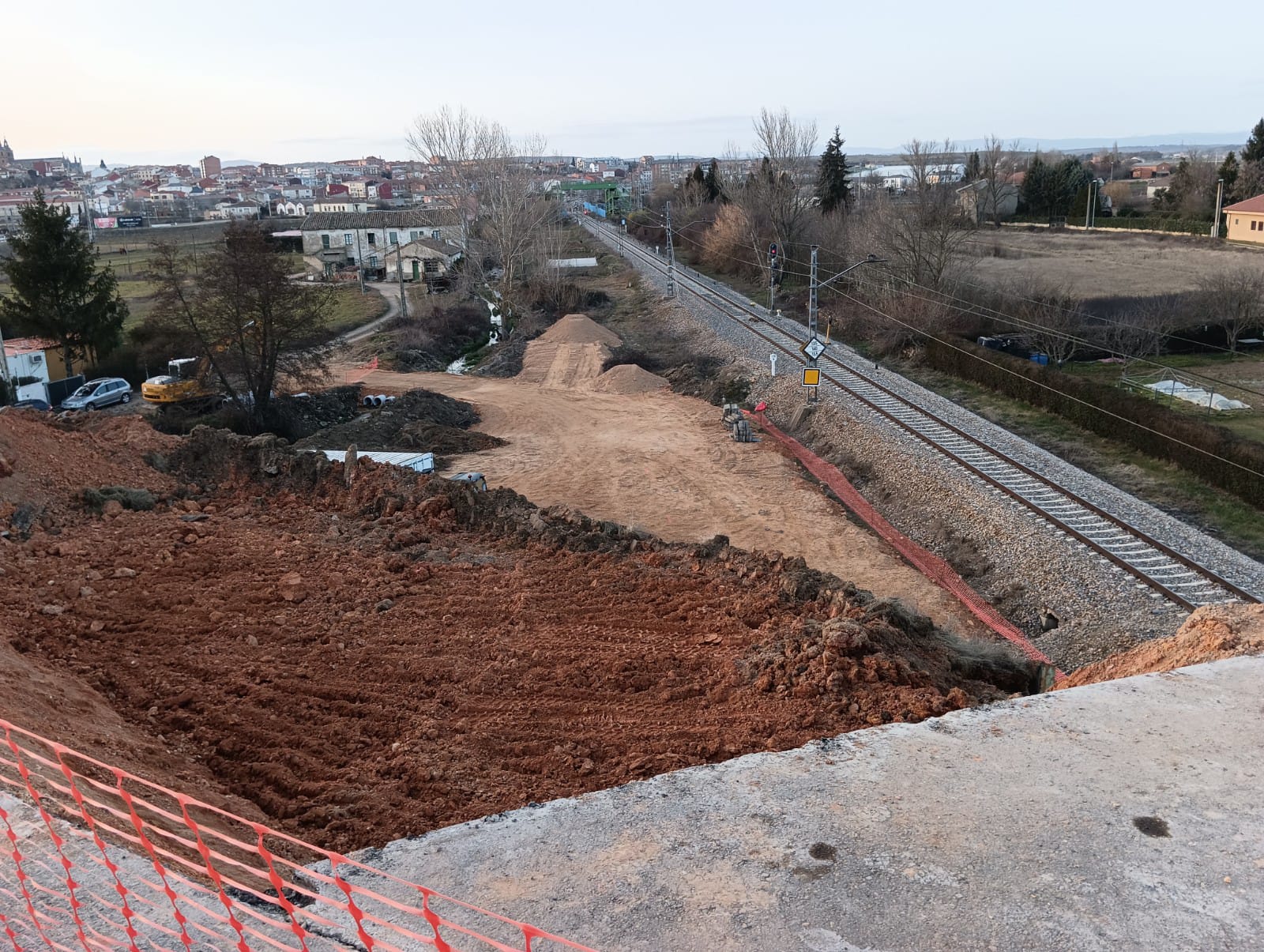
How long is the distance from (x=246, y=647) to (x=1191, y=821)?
10136mm

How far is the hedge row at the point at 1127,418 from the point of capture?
69.8ft

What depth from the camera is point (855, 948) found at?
5.62m

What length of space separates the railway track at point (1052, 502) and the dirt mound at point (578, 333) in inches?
357

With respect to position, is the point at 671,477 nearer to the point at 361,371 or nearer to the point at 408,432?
the point at 408,432

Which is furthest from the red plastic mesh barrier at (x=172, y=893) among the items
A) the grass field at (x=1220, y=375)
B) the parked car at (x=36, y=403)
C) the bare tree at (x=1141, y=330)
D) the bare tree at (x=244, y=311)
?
the bare tree at (x=1141, y=330)

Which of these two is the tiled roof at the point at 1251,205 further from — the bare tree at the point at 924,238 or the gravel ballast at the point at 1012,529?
the gravel ballast at the point at 1012,529

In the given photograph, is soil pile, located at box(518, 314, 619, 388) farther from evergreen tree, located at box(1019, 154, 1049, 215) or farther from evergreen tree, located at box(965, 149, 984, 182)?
evergreen tree, located at box(1019, 154, 1049, 215)

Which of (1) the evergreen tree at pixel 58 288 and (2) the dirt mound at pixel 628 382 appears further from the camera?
(2) the dirt mound at pixel 628 382

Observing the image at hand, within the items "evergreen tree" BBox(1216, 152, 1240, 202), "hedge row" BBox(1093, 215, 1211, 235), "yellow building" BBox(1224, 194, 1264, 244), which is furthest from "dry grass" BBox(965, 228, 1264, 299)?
"evergreen tree" BBox(1216, 152, 1240, 202)

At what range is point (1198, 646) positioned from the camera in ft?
33.0

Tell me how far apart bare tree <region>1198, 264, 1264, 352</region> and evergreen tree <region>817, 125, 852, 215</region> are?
109ft

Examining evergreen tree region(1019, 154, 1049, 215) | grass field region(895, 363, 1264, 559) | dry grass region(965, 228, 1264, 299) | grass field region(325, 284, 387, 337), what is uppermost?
evergreen tree region(1019, 154, 1049, 215)

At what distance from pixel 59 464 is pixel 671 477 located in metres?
14.6

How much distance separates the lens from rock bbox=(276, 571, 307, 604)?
13.1 meters
